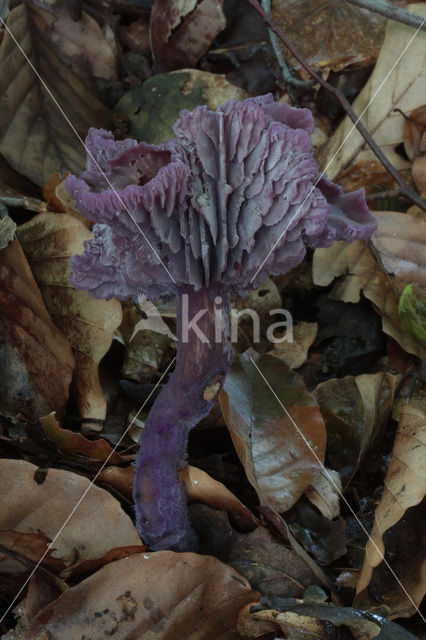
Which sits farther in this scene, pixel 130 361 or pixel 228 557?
pixel 130 361

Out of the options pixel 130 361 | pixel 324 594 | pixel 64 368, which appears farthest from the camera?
pixel 130 361

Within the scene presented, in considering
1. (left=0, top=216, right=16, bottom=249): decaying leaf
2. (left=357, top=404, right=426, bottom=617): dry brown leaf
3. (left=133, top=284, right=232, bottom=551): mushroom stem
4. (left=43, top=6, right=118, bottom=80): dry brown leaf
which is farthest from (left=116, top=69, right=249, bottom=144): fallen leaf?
(left=357, top=404, right=426, bottom=617): dry brown leaf

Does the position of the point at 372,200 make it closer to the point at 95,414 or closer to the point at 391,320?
the point at 391,320

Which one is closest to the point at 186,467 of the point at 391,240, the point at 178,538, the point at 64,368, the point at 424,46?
the point at 178,538

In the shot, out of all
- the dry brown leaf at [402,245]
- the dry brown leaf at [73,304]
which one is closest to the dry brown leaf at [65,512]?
the dry brown leaf at [73,304]

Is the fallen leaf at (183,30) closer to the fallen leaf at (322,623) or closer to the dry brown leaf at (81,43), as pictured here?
the dry brown leaf at (81,43)

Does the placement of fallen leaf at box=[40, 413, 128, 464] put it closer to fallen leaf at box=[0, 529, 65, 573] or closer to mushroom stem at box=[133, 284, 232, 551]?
mushroom stem at box=[133, 284, 232, 551]

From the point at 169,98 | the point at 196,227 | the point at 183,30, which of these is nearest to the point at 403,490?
the point at 196,227
